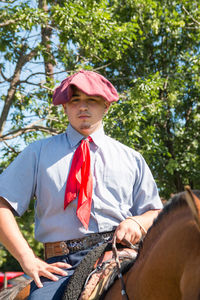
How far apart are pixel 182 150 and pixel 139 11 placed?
4052 mm

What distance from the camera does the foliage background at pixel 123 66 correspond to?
24.2ft

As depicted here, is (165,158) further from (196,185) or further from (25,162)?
(25,162)

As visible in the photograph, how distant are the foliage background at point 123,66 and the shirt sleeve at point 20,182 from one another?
484 centimetres

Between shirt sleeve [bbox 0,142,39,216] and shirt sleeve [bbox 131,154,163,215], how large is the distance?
2.16ft

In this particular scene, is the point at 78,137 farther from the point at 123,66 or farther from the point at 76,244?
the point at 123,66

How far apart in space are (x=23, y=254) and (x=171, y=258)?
89cm

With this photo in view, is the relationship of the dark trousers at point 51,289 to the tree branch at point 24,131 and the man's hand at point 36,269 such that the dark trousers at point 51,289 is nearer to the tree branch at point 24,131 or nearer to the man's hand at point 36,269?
the man's hand at point 36,269

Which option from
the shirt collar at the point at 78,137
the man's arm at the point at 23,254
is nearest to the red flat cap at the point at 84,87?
the shirt collar at the point at 78,137

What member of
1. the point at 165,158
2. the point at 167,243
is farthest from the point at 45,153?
the point at 165,158

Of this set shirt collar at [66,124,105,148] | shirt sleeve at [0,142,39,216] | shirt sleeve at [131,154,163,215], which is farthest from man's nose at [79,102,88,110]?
shirt sleeve at [131,154,163,215]

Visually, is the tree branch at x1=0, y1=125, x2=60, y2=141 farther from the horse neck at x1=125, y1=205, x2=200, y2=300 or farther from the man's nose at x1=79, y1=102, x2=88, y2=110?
the horse neck at x1=125, y1=205, x2=200, y2=300

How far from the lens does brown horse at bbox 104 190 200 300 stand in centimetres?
130

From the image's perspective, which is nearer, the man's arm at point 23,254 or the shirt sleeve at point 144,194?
the man's arm at point 23,254

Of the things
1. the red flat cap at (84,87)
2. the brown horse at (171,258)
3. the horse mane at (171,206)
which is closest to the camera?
the brown horse at (171,258)
